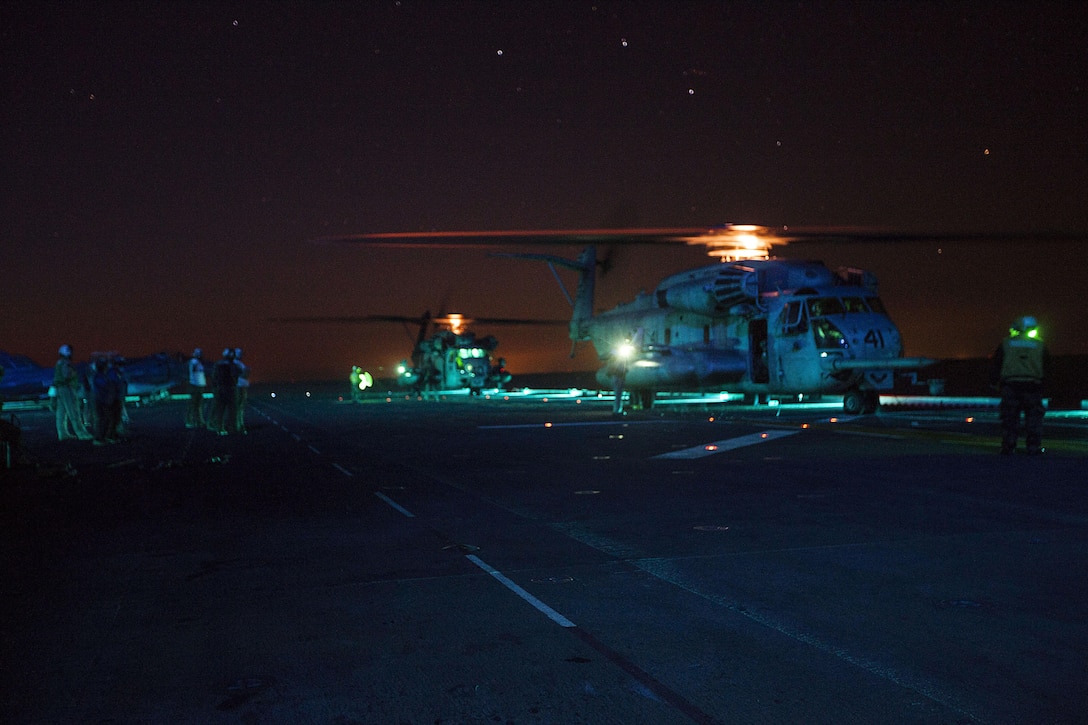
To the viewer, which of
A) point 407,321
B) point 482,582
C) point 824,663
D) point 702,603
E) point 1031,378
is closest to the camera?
point 824,663

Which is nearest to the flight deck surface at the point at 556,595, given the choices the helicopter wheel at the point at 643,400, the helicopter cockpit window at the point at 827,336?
the helicopter cockpit window at the point at 827,336

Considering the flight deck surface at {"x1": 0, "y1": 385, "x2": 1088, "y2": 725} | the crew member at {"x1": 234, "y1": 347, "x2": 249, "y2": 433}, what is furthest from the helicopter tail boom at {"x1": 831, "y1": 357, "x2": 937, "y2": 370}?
the crew member at {"x1": 234, "y1": 347, "x2": 249, "y2": 433}

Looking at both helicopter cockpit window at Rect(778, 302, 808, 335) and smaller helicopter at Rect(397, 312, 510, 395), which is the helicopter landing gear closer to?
helicopter cockpit window at Rect(778, 302, 808, 335)

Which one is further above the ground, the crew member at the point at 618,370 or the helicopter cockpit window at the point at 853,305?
the helicopter cockpit window at the point at 853,305

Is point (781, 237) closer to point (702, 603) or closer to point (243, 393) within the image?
point (243, 393)

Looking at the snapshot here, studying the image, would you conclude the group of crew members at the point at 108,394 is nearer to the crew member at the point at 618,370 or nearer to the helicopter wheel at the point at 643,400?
the crew member at the point at 618,370

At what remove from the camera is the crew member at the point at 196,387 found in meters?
24.3

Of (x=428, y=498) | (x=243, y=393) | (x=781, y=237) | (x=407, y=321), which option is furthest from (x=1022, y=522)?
(x=407, y=321)

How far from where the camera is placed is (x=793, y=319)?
2553cm

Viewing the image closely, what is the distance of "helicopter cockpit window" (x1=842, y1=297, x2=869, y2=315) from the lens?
24812 mm

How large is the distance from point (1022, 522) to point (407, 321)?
52656 mm

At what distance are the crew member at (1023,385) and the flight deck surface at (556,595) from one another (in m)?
1.07

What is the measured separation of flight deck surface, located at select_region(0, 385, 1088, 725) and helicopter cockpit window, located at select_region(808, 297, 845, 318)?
11918 mm

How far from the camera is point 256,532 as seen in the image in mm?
8633
